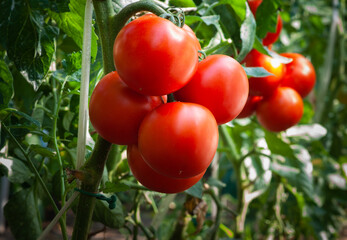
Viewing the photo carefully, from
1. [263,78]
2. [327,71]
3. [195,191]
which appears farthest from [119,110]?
[327,71]

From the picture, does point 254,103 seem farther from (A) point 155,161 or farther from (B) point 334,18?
(B) point 334,18

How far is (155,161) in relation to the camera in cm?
32

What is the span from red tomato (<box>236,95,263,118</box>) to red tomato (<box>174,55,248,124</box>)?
0.33 metres

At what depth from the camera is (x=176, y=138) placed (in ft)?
1.05

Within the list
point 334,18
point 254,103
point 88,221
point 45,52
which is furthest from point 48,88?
point 334,18

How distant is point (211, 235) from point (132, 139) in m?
0.49

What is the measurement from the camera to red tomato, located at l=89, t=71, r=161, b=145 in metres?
0.33

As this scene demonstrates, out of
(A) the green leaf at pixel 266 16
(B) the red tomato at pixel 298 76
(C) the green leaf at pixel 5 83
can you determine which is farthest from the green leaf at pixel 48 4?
(B) the red tomato at pixel 298 76

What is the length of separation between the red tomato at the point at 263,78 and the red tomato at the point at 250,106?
0.02 m

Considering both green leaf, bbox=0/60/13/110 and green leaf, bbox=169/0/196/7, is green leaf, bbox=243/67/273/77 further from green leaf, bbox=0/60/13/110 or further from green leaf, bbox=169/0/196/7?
green leaf, bbox=0/60/13/110

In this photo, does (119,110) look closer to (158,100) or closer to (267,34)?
(158,100)

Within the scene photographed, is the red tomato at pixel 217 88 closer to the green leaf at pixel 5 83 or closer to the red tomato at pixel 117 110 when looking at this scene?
the red tomato at pixel 117 110

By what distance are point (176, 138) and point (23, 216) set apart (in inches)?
13.5

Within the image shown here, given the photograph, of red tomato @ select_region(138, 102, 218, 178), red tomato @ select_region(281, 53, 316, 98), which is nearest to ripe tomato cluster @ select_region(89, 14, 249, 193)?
red tomato @ select_region(138, 102, 218, 178)
